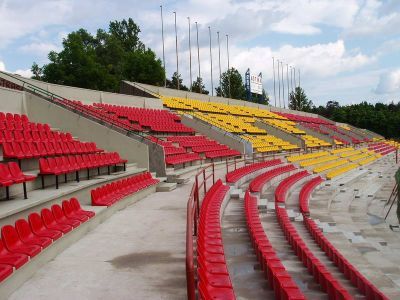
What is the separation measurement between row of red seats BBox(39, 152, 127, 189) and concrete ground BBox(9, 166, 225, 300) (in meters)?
1.47

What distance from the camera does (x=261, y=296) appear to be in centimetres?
467

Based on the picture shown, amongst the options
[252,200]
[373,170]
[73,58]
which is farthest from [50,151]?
[73,58]

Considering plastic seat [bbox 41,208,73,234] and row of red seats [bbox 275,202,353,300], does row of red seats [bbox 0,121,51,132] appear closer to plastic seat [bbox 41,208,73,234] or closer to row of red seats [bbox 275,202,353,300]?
plastic seat [bbox 41,208,73,234]

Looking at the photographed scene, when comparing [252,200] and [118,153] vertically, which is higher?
[118,153]

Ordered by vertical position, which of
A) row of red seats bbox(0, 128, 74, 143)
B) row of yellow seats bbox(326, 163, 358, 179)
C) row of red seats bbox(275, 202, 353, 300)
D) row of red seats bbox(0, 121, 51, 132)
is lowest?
row of yellow seats bbox(326, 163, 358, 179)

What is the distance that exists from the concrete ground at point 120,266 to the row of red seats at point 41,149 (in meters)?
2.10

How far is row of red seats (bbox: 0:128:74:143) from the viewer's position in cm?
842

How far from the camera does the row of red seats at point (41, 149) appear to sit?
7.68 m

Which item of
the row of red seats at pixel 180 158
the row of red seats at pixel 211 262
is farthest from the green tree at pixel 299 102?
the row of red seats at pixel 211 262

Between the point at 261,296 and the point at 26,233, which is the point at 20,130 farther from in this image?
the point at 261,296

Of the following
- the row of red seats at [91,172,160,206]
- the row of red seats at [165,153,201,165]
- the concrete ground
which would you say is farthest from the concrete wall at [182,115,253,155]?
the concrete ground

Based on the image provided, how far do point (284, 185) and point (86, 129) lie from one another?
6441 millimetres

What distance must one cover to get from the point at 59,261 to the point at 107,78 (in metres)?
44.4

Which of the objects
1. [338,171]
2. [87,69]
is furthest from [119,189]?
[87,69]
